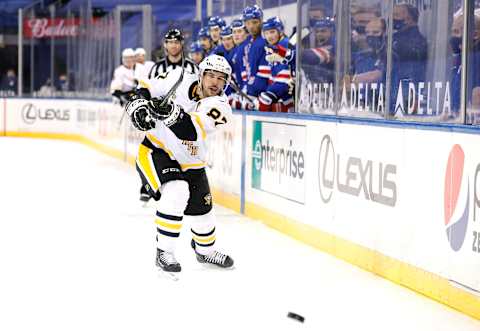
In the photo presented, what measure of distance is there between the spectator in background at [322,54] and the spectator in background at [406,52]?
1028mm

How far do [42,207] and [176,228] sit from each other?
325cm

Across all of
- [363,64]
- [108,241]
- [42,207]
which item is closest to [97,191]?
[42,207]

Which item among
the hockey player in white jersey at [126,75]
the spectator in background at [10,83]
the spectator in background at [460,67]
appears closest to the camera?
the spectator in background at [460,67]

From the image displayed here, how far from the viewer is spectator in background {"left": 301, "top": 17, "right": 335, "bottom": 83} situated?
6.54m

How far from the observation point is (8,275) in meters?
4.95

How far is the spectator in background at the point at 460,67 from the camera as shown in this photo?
4574mm

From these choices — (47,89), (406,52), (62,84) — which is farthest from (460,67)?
(47,89)

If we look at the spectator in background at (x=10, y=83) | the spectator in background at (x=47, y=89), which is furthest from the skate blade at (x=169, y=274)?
the spectator in background at (x=10, y=83)

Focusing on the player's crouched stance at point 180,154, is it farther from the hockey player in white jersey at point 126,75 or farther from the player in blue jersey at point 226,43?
the hockey player in white jersey at point 126,75

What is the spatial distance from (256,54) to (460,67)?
340cm

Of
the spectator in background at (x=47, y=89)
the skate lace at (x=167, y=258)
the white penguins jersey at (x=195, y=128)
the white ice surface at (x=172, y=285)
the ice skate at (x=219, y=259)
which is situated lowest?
the white ice surface at (x=172, y=285)

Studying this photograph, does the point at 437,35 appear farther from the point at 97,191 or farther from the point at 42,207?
the point at 97,191

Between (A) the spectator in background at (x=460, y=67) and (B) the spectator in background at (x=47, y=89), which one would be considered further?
(B) the spectator in background at (x=47, y=89)

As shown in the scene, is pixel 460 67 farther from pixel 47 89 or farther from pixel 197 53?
pixel 47 89
